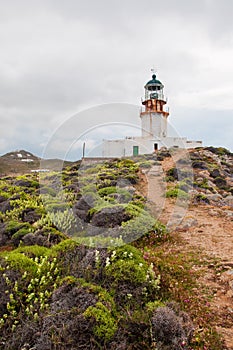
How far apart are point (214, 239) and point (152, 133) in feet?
93.8

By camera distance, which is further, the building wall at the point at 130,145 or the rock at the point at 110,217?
the building wall at the point at 130,145

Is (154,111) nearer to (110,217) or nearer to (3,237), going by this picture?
(110,217)

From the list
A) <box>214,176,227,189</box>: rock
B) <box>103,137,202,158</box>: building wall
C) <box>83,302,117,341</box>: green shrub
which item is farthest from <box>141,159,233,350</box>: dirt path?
<box>103,137,202,158</box>: building wall

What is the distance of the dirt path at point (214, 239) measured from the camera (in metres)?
4.39

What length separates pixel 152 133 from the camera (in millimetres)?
35531

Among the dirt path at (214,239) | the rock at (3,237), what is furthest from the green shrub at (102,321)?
the rock at (3,237)

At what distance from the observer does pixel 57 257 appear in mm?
4820

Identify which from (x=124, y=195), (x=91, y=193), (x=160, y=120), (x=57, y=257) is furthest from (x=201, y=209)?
(x=160, y=120)

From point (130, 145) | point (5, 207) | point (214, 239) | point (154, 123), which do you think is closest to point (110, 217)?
point (214, 239)

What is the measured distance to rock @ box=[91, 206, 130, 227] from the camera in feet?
26.5

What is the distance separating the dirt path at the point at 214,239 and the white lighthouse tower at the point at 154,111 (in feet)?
74.0

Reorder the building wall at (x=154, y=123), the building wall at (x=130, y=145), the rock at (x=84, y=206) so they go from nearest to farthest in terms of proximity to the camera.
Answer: the rock at (x=84, y=206)
the building wall at (x=130, y=145)
the building wall at (x=154, y=123)

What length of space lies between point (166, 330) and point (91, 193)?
843cm

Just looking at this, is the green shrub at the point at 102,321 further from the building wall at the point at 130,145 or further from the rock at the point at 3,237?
the building wall at the point at 130,145
